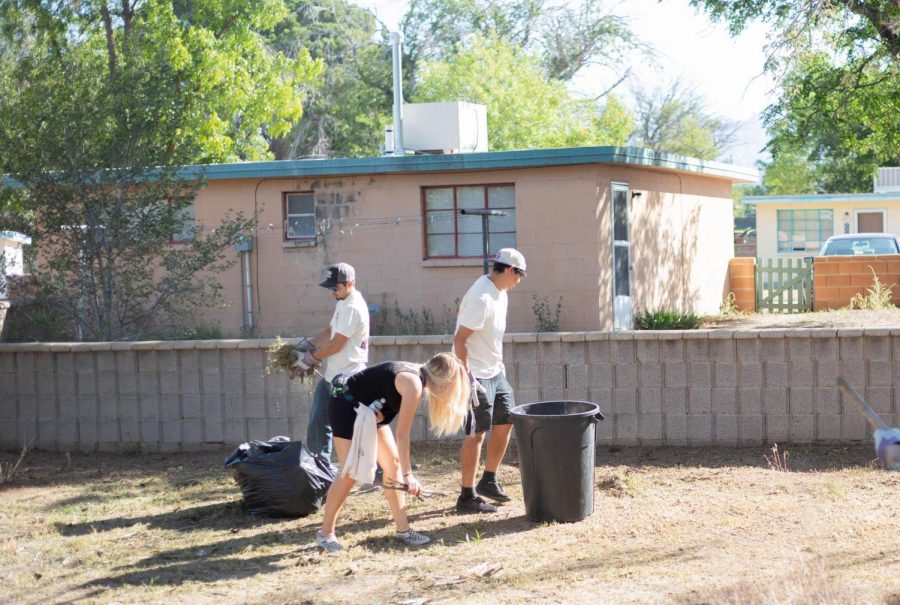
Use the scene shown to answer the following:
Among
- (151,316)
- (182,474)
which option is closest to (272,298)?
(151,316)

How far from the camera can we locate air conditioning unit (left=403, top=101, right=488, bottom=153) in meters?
16.7

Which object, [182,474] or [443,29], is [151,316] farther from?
[443,29]

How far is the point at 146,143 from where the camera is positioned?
37.3 feet

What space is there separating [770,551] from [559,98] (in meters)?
30.2

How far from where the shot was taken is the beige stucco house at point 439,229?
15.0 meters

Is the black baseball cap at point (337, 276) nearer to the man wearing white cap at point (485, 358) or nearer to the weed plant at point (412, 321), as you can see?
the man wearing white cap at point (485, 358)

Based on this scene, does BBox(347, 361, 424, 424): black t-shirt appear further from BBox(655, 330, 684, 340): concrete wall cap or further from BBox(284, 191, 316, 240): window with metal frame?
BBox(284, 191, 316, 240): window with metal frame

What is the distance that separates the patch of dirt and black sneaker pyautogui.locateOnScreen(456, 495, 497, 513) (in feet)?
25.3

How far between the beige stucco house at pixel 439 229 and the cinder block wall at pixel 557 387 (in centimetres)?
562

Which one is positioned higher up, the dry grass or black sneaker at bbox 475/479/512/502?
black sneaker at bbox 475/479/512/502

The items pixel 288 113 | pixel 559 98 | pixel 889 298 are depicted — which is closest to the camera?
pixel 889 298

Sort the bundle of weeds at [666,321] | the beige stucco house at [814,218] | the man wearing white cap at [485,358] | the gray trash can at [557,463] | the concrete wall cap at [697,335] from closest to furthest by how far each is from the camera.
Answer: the gray trash can at [557,463], the man wearing white cap at [485,358], the concrete wall cap at [697,335], the bundle of weeds at [666,321], the beige stucco house at [814,218]

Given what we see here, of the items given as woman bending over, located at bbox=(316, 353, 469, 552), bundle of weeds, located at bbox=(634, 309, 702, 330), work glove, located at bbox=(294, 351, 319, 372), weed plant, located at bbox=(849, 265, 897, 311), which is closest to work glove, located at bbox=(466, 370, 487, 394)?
woman bending over, located at bbox=(316, 353, 469, 552)

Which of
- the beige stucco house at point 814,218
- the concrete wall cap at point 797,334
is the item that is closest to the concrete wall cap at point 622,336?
the concrete wall cap at point 797,334
